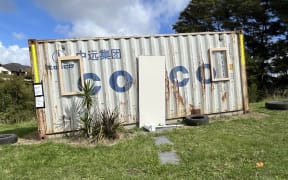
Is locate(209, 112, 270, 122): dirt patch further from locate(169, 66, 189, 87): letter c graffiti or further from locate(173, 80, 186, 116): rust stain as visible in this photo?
locate(169, 66, 189, 87): letter c graffiti

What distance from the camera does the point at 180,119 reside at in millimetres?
8477

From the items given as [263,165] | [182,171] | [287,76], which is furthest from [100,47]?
[287,76]

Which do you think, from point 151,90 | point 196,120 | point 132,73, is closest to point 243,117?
point 196,120

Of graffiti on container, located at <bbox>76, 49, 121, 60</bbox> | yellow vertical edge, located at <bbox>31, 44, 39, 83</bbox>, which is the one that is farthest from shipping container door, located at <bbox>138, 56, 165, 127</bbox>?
yellow vertical edge, located at <bbox>31, 44, 39, 83</bbox>

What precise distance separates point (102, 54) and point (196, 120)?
2.94 meters

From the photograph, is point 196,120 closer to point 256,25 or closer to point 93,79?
point 93,79

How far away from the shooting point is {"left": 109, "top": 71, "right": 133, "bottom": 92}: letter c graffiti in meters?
7.82

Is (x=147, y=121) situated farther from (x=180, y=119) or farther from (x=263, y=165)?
(x=263, y=165)

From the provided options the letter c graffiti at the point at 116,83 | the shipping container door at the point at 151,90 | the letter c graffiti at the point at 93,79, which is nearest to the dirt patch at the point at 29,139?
the letter c graffiti at the point at 93,79

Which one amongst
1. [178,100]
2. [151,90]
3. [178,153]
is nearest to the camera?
[178,153]

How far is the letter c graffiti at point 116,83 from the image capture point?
782 cm

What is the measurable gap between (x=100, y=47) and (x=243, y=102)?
450 centimetres

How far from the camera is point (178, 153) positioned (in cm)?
561

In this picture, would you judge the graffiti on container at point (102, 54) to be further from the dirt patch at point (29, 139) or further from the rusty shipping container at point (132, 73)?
the dirt patch at point (29, 139)
